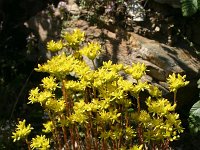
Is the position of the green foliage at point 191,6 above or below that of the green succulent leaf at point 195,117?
above

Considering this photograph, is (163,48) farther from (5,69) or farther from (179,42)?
(5,69)

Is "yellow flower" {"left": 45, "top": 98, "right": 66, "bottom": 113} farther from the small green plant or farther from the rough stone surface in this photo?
the rough stone surface

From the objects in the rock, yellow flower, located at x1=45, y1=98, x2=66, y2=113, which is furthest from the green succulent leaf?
yellow flower, located at x1=45, y1=98, x2=66, y2=113

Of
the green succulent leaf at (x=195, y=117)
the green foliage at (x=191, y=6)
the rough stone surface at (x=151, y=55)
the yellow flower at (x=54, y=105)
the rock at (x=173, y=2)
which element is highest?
the green foliage at (x=191, y=6)

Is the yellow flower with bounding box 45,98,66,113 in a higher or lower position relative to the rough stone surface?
higher

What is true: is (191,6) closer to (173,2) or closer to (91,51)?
(173,2)

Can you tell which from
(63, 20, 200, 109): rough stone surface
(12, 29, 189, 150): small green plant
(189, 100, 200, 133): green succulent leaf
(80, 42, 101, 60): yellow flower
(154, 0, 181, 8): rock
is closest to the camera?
(12, 29, 189, 150): small green plant

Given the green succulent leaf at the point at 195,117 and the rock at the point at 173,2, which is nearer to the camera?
the green succulent leaf at the point at 195,117

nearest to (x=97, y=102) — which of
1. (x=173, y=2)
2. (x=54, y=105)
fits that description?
(x=54, y=105)

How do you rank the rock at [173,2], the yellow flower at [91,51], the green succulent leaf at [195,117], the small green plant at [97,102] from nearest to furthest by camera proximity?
the small green plant at [97,102], the yellow flower at [91,51], the green succulent leaf at [195,117], the rock at [173,2]

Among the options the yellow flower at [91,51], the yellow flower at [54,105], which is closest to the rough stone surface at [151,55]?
the yellow flower at [91,51]

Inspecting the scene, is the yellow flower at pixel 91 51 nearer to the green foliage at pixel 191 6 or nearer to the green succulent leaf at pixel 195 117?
the green succulent leaf at pixel 195 117
